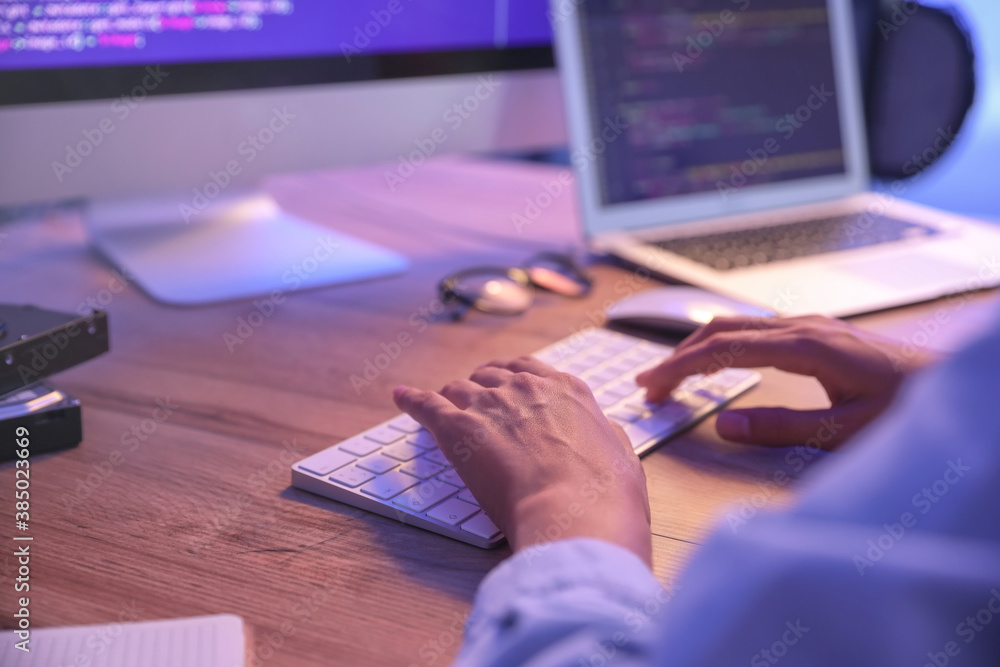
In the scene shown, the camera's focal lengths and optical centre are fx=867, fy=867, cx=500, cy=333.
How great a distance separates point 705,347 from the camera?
65cm

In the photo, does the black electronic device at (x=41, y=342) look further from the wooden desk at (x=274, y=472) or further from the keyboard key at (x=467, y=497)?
the keyboard key at (x=467, y=497)

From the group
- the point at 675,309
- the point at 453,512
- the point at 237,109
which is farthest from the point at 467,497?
the point at 237,109

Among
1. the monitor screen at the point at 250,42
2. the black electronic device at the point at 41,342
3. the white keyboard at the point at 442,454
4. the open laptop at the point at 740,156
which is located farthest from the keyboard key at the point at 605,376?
the monitor screen at the point at 250,42

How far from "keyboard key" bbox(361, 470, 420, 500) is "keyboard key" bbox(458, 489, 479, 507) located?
0.10 ft

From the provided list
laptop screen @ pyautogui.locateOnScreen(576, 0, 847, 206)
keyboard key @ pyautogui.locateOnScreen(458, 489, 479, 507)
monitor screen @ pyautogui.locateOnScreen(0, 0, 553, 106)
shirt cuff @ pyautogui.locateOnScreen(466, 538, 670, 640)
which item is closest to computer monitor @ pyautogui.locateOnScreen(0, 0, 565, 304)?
monitor screen @ pyautogui.locateOnScreen(0, 0, 553, 106)

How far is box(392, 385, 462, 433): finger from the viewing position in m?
0.55

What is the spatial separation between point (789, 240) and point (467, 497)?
0.63 metres

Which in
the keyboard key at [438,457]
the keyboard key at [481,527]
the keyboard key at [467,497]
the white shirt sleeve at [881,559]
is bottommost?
the keyboard key at [481,527]

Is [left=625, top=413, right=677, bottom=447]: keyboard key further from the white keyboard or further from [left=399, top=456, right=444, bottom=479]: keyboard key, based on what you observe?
[left=399, top=456, right=444, bottom=479]: keyboard key

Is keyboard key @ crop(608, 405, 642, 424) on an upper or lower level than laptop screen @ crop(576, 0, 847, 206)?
lower

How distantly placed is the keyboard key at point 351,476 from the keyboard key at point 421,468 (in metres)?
0.02

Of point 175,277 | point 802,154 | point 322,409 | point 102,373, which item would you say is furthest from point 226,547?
point 802,154

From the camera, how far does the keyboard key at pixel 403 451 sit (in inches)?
21.7

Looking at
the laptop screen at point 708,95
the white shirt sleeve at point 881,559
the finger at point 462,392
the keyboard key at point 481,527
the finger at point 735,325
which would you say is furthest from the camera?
the laptop screen at point 708,95
